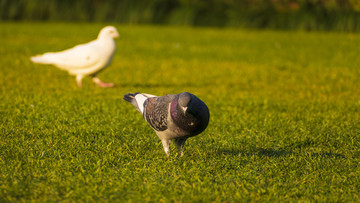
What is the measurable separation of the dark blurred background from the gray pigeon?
44.5ft

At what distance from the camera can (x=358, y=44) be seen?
536 inches

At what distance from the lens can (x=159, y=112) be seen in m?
3.96

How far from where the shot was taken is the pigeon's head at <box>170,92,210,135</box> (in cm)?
367

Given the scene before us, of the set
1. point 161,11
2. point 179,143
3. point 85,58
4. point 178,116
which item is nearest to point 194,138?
point 179,143

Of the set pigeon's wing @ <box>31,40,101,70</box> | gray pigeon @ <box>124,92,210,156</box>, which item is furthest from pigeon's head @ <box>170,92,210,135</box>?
pigeon's wing @ <box>31,40,101,70</box>

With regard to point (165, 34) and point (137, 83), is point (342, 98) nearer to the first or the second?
point (137, 83)

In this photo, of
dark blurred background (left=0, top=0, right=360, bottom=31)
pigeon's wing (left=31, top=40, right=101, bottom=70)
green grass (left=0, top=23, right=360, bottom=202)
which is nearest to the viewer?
green grass (left=0, top=23, right=360, bottom=202)

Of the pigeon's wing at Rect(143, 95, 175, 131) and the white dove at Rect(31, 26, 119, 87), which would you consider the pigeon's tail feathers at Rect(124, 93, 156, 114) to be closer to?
the pigeon's wing at Rect(143, 95, 175, 131)

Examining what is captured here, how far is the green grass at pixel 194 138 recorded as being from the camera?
A: 3568mm

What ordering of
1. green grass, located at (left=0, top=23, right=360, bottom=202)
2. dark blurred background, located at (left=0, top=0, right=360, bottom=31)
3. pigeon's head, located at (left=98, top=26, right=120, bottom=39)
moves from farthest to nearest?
dark blurred background, located at (left=0, top=0, right=360, bottom=31) → pigeon's head, located at (left=98, top=26, right=120, bottom=39) → green grass, located at (left=0, top=23, right=360, bottom=202)

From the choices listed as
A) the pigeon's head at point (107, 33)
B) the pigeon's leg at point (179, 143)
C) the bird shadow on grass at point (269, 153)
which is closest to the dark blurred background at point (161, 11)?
the pigeon's head at point (107, 33)

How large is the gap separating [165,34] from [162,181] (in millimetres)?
11859

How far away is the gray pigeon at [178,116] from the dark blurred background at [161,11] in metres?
13.6

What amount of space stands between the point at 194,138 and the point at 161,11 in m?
13.2
